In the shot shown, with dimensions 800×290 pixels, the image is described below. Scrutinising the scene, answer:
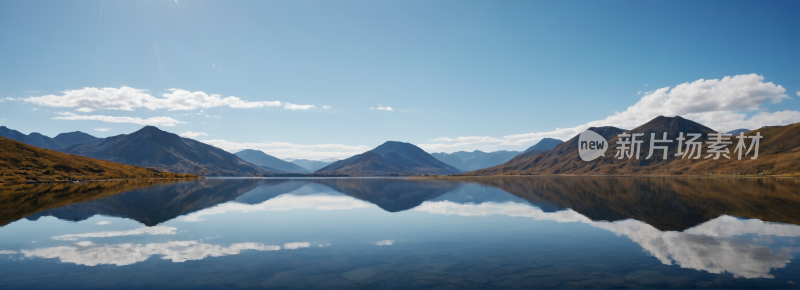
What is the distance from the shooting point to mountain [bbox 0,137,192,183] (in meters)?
124

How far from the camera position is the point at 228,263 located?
17.7 m

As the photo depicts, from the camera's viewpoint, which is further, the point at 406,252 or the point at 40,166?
the point at 40,166

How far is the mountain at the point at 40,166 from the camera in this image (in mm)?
124412

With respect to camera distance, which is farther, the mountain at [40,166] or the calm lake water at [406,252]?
the mountain at [40,166]

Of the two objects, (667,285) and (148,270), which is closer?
(667,285)

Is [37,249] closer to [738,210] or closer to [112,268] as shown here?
[112,268]

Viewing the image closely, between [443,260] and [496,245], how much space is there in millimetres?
5360

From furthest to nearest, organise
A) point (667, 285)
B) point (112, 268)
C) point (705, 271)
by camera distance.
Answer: point (112, 268) → point (705, 271) → point (667, 285)

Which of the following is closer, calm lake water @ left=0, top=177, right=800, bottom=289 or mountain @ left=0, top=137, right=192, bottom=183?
calm lake water @ left=0, top=177, right=800, bottom=289

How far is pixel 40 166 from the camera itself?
140625mm

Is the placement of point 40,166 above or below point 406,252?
above

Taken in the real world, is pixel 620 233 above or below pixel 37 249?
above

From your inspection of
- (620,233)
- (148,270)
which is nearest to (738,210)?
(620,233)

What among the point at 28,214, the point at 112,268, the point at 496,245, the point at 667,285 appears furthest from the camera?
the point at 28,214
